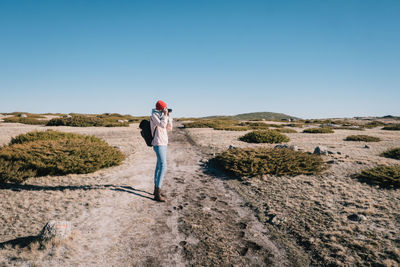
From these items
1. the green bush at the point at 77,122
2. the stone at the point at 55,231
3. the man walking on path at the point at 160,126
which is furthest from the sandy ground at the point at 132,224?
the green bush at the point at 77,122

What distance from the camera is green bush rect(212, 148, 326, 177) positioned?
730 centimetres

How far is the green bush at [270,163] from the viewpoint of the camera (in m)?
7.30

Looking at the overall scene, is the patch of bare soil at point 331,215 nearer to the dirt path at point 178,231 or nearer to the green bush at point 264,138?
the dirt path at point 178,231

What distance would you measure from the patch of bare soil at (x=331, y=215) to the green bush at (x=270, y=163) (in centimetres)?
31

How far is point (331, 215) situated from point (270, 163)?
3122mm

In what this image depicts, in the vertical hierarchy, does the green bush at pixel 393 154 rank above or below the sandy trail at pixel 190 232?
above

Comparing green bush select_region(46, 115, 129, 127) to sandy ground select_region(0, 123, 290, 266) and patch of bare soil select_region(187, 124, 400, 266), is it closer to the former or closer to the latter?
sandy ground select_region(0, 123, 290, 266)

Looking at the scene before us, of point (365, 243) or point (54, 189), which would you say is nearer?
Result: point (365, 243)

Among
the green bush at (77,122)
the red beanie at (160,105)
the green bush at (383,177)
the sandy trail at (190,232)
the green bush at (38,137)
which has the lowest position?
the sandy trail at (190,232)

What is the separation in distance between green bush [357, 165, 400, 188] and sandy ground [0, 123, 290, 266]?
13.9ft

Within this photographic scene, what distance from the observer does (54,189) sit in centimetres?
586

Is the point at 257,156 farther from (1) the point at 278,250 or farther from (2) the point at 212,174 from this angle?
(1) the point at 278,250

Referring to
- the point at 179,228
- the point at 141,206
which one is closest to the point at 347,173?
the point at 179,228

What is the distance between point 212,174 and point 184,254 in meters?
4.51
